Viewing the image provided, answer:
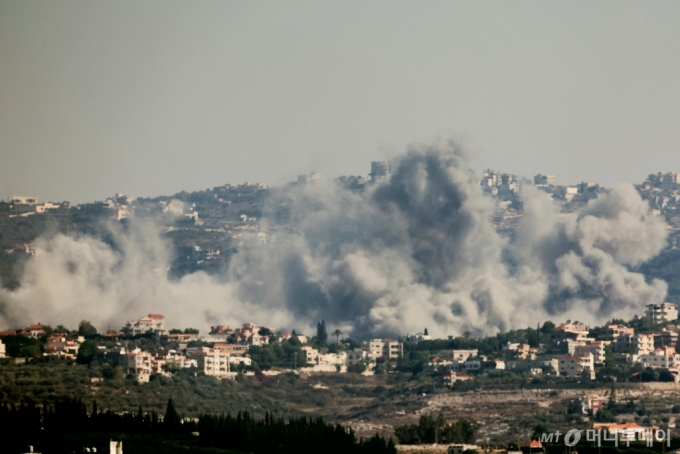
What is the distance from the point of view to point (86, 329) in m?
117

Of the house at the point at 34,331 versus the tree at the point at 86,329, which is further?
the tree at the point at 86,329

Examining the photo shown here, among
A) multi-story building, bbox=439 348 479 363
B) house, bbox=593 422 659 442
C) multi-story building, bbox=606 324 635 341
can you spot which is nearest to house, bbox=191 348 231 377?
multi-story building, bbox=439 348 479 363

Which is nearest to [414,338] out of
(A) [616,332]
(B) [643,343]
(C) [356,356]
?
(C) [356,356]

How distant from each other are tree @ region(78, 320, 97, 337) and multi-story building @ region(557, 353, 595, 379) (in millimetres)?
27139

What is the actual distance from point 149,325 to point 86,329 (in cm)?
784

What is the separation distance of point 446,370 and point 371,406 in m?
10.8

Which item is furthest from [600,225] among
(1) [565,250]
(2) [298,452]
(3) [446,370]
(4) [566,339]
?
(2) [298,452]

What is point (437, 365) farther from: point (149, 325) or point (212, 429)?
point (212, 429)

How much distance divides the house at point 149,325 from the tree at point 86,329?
342 centimetres

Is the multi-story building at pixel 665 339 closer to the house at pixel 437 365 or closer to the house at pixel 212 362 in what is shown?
the house at pixel 437 365

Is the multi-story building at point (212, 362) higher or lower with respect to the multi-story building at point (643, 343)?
lower

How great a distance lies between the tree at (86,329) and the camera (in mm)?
115650

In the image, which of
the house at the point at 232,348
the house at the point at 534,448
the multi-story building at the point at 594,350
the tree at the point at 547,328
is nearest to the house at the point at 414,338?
the tree at the point at 547,328

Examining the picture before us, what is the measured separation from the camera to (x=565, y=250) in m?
143
